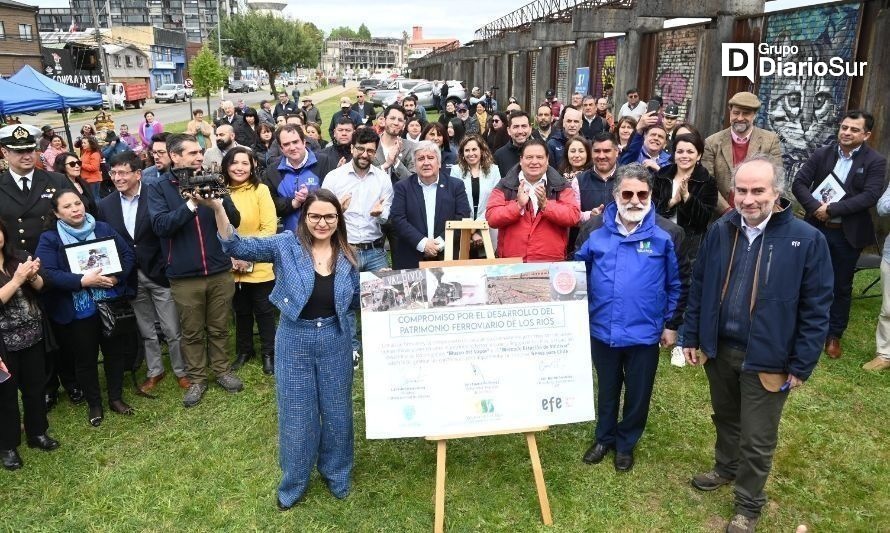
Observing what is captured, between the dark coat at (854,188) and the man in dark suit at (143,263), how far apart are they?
5712mm

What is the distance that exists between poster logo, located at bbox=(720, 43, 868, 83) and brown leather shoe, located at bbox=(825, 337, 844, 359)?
3.97 m

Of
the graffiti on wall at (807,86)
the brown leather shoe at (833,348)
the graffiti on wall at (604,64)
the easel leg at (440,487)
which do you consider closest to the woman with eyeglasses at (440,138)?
the easel leg at (440,487)

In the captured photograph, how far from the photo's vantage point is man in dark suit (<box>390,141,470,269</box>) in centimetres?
499

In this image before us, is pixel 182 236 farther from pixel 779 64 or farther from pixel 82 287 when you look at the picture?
pixel 779 64

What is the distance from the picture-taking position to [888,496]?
3.74 meters

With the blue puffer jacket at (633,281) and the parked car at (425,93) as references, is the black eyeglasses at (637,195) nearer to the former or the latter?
the blue puffer jacket at (633,281)

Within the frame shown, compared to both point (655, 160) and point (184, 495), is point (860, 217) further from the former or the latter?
point (184, 495)

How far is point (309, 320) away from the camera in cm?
350

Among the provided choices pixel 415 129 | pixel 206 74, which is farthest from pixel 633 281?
pixel 206 74

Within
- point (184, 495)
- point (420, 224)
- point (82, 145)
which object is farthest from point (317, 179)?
point (82, 145)

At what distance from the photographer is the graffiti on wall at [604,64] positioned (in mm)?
16000

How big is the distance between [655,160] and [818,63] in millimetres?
4338

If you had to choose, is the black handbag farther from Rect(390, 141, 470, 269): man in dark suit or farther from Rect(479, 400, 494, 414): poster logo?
Rect(479, 400, 494, 414): poster logo

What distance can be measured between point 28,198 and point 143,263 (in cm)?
112
